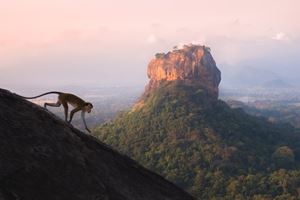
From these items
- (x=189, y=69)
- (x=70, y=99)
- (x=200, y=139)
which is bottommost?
(x=200, y=139)

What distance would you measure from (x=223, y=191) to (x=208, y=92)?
5198cm

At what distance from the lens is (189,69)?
13350 centimetres

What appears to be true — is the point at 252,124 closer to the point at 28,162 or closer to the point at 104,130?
the point at 104,130

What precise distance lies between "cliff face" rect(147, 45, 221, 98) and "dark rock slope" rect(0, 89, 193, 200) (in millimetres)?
118402

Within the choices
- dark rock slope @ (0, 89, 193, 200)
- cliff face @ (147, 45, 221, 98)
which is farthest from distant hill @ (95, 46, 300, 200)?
dark rock slope @ (0, 89, 193, 200)

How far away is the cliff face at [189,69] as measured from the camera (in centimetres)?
13238

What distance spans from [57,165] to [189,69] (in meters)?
125

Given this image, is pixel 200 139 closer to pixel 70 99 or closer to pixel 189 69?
pixel 189 69

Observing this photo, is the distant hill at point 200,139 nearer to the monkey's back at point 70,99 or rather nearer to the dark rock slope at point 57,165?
the monkey's back at point 70,99

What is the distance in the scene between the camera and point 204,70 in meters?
132

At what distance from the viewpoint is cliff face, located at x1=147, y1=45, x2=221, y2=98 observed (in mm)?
132375

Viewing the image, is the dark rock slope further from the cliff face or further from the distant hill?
the cliff face

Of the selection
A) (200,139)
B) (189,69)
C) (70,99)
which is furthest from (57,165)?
(189,69)

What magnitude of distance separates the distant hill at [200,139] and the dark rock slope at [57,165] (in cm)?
6425
